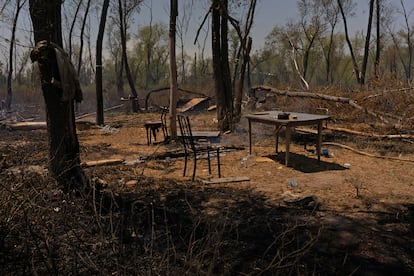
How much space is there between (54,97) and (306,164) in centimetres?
437

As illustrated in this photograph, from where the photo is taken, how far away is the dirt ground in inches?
119

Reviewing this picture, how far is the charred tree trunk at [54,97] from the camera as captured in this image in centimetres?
449

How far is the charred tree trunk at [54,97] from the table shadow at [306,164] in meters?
3.69

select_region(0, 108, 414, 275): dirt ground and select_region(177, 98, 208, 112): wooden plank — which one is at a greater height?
select_region(177, 98, 208, 112): wooden plank

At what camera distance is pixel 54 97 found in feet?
15.2

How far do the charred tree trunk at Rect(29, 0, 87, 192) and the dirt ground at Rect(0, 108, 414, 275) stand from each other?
0.35m

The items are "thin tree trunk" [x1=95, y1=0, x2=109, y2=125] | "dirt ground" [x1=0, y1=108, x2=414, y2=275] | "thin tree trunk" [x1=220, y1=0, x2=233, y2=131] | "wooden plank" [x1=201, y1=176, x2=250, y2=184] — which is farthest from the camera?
"thin tree trunk" [x1=95, y1=0, x2=109, y2=125]

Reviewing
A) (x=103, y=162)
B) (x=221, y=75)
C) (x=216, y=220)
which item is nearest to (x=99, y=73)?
(x=221, y=75)

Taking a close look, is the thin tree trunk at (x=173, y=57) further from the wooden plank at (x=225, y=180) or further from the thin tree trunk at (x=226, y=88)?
the wooden plank at (x=225, y=180)

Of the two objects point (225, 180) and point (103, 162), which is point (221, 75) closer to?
point (103, 162)

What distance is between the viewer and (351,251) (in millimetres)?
3260

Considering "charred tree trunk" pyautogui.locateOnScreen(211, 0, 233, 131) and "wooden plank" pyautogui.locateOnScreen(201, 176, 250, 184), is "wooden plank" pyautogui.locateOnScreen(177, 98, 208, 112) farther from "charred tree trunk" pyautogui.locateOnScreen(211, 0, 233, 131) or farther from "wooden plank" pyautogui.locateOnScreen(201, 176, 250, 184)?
"wooden plank" pyautogui.locateOnScreen(201, 176, 250, 184)

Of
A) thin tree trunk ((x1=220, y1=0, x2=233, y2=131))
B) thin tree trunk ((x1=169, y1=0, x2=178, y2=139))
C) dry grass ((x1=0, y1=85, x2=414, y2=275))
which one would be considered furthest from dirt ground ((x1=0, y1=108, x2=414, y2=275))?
thin tree trunk ((x1=220, y1=0, x2=233, y2=131))

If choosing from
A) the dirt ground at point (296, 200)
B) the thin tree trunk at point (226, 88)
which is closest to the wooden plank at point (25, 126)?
the dirt ground at point (296, 200)
